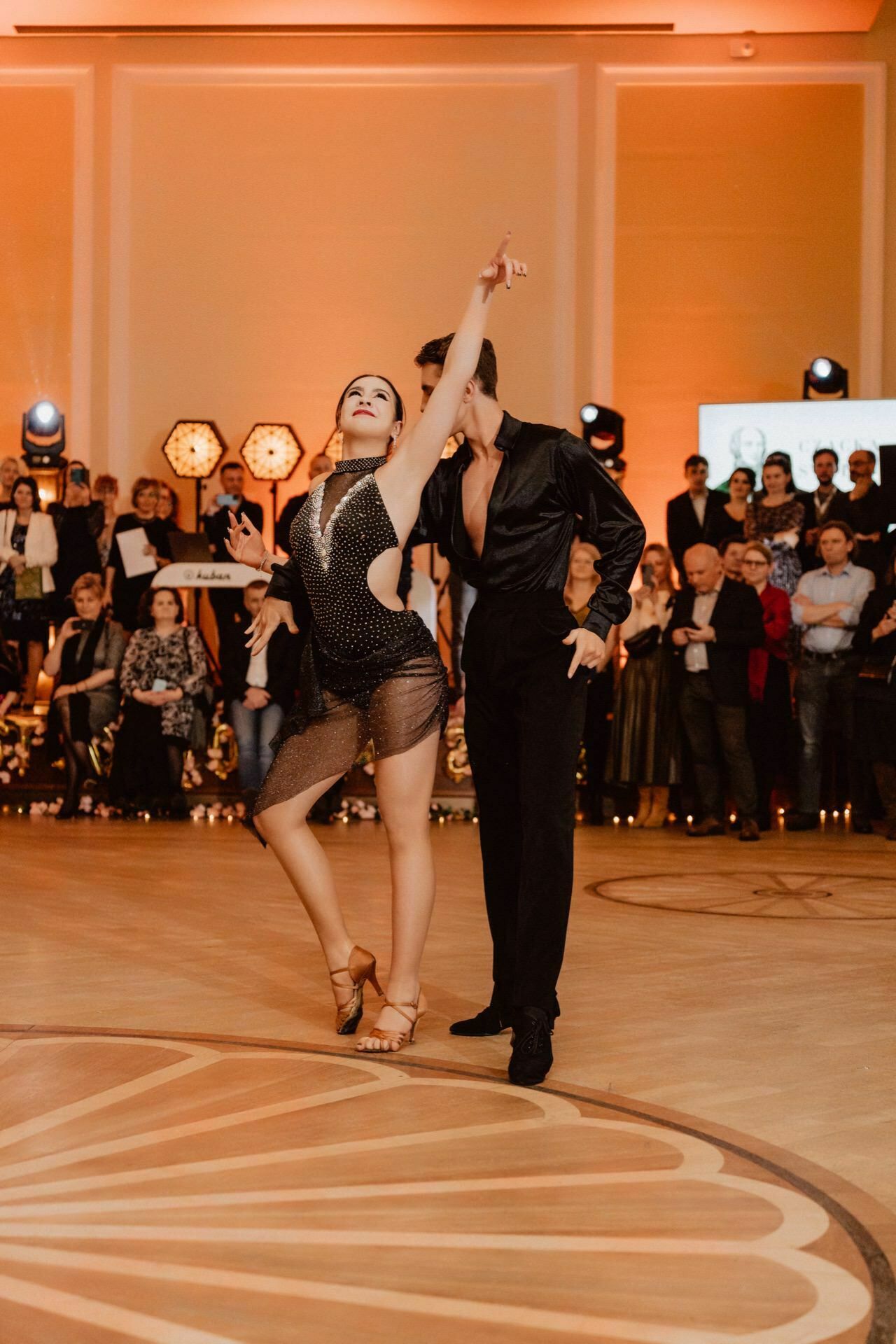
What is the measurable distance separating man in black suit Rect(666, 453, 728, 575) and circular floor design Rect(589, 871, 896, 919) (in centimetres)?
367

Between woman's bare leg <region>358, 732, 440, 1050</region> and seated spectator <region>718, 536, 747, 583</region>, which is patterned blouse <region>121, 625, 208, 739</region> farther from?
woman's bare leg <region>358, 732, 440, 1050</region>

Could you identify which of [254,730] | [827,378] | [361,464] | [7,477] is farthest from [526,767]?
[827,378]

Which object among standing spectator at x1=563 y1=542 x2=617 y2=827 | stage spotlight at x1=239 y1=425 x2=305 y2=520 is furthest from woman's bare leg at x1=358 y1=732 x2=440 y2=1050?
stage spotlight at x1=239 y1=425 x2=305 y2=520

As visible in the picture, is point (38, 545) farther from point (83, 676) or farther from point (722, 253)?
point (722, 253)

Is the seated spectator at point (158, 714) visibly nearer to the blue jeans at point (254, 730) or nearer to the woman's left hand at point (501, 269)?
the blue jeans at point (254, 730)

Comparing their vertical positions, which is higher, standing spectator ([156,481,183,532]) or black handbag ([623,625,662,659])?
standing spectator ([156,481,183,532])

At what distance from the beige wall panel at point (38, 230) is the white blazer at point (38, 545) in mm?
2683

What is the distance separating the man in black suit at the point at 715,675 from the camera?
25.6ft

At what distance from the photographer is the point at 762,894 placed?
5.62 meters

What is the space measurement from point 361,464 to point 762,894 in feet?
9.61

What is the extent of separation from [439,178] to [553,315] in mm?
1372

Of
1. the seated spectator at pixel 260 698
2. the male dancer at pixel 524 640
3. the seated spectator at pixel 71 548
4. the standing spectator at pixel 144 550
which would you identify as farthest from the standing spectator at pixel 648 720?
the male dancer at pixel 524 640

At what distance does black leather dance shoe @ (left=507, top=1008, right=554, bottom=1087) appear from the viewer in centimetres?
292

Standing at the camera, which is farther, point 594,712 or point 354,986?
point 594,712
